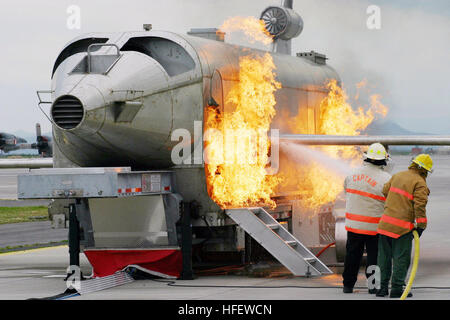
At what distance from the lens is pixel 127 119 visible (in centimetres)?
1303

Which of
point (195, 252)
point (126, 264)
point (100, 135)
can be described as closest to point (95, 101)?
point (100, 135)

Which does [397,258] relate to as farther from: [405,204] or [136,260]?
[136,260]

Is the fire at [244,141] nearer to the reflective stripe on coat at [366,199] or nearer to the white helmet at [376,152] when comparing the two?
the reflective stripe on coat at [366,199]

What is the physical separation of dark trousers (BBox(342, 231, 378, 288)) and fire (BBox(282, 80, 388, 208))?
11.4 ft

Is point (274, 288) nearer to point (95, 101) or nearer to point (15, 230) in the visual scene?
point (95, 101)

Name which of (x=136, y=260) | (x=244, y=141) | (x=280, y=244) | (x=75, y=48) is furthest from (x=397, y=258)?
(x=75, y=48)

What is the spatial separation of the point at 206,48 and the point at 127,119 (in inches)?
69.0

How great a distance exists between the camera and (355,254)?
12.1 meters

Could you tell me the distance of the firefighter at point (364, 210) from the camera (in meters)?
12.1

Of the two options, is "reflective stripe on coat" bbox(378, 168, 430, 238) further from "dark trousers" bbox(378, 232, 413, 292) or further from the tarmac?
the tarmac

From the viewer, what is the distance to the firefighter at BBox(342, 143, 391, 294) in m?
12.1

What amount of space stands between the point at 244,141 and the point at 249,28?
2842 millimetres

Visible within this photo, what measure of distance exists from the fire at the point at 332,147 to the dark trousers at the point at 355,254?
11.4 ft
